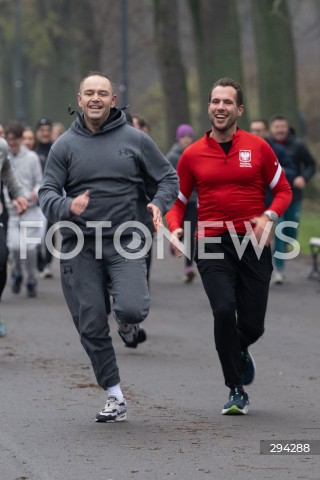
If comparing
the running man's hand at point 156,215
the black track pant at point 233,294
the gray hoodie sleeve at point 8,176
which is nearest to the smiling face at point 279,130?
the gray hoodie sleeve at point 8,176

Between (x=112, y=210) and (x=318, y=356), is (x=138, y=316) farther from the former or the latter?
(x=318, y=356)

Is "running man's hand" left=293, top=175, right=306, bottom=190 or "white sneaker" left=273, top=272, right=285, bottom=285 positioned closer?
"running man's hand" left=293, top=175, right=306, bottom=190

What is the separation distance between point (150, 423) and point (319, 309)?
22.7 ft

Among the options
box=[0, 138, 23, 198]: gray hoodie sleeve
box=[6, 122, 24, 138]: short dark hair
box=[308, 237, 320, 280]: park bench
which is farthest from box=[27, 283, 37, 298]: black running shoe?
box=[0, 138, 23, 198]: gray hoodie sleeve

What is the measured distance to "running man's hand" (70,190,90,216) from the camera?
8.13 metres

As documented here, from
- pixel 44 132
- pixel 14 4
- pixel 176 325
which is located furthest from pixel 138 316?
pixel 14 4

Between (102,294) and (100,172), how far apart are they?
2.31 feet

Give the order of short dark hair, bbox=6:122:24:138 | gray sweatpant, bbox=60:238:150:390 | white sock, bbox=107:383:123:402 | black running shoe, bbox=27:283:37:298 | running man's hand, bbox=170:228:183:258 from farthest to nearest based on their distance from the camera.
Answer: black running shoe, bbox=27:283:37:298 → short dark hair, bbox=6:122:24:138 → running man's hand, bbox=170:228:183:258 → white sock, bbox=107:383:123:402 → gray sweatpant, bbox=60:238:150:390

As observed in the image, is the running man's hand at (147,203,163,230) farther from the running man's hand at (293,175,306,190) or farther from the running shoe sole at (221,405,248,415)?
the running man's hand at (293,175,306,190)

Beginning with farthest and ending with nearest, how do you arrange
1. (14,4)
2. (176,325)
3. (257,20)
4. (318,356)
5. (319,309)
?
(14,4), (257,20), (319,309), (176,325), (318,356)

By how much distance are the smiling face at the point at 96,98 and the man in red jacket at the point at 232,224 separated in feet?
2.33

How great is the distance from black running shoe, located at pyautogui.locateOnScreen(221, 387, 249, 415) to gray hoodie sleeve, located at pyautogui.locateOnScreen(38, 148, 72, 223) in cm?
152

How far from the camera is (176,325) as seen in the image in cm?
1420

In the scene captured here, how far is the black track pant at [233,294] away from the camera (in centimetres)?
885
